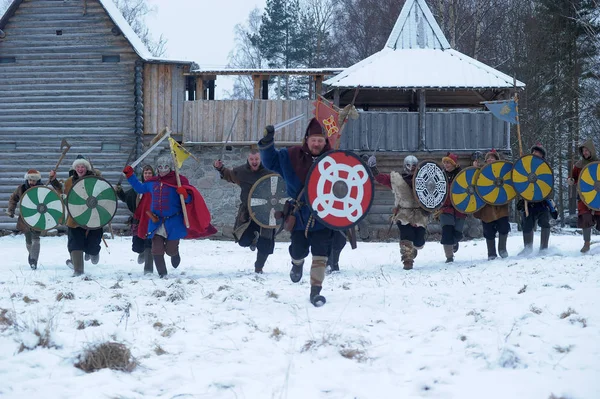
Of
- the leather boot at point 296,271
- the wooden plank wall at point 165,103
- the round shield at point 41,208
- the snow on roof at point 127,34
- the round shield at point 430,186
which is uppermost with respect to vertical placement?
the snow on roof at point 127,34

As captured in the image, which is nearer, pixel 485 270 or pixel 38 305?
pixel 38 305

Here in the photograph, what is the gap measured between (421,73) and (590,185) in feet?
30.4

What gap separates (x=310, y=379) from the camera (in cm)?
374

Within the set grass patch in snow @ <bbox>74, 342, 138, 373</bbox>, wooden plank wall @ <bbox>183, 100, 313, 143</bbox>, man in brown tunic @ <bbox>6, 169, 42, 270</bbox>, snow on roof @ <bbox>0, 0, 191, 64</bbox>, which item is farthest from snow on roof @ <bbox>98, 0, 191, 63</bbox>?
grass patch in snow @ <bbox>74, 342, 138, 373</bbox>

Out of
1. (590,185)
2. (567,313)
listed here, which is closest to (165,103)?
(590,185)

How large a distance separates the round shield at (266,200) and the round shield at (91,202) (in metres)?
1.59

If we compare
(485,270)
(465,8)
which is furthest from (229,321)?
(465,8)

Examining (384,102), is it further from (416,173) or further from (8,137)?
(416,173)

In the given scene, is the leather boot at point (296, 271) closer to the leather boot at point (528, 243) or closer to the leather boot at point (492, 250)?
the leather boot at point (492, 250)

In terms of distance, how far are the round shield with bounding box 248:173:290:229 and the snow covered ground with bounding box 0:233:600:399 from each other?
1.06m

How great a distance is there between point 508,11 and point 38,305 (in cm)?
2394

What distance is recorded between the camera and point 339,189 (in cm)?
595

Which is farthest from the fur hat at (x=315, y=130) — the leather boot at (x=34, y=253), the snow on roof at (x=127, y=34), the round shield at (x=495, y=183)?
the snow on roof at (x=127, y=34)

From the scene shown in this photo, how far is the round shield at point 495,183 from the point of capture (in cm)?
948
